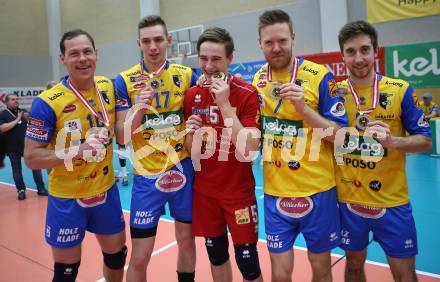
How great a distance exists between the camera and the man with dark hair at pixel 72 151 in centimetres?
263

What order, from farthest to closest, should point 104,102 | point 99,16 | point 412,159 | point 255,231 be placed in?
point 99,16
point 412,159
point 104,102
point 255,231

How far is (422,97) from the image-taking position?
36.5 ft

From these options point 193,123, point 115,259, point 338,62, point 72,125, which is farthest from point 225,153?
point 338,62

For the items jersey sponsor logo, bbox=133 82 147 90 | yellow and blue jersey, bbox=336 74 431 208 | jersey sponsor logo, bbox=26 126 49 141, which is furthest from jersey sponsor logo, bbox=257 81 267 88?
jersey sponsor logo, bbox=26 126 49 141

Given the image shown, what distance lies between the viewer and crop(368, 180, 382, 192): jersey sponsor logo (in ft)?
8.46

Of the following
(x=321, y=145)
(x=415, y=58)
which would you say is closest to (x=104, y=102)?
(x=321, y=145)

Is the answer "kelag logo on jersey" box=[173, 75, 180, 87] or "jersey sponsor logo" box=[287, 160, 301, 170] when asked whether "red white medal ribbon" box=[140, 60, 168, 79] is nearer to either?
"kelag logo on jersey" box=[173, 75, 180, 87]

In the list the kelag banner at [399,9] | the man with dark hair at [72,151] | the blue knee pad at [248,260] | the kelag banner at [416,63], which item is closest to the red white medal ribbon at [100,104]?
the man with dark hair at [72,151]

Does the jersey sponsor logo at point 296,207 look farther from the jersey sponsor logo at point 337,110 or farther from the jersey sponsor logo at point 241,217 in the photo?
the jersey sponsor logo at point 337,110

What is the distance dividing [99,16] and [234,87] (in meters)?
19.5

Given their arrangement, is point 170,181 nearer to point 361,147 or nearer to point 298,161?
point 298,161

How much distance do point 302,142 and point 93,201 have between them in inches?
64.2

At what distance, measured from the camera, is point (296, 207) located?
246cm

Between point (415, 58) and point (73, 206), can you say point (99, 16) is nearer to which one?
point (415, 58)
